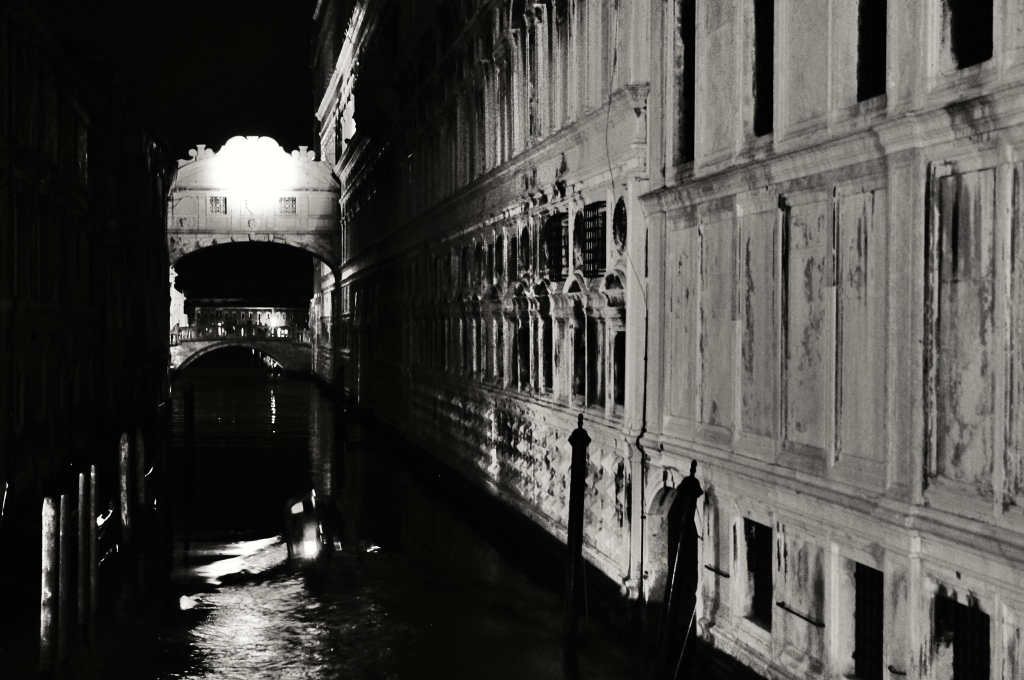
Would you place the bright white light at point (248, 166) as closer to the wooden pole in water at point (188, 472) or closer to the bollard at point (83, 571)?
the wooden pole in water at point (188, 472)

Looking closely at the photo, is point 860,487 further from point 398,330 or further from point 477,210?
point 398,330

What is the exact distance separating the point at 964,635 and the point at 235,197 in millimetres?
36131

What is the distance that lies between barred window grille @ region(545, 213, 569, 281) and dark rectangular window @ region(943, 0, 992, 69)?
736 centimetres

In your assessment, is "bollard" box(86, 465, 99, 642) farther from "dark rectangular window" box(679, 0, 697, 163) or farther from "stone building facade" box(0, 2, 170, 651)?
"dark rectangular window" box(679, 0, 697, 163)

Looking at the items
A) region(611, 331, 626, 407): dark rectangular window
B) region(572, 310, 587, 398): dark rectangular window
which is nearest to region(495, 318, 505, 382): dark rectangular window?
region(572, 310, 587, 398): dark rectangular window

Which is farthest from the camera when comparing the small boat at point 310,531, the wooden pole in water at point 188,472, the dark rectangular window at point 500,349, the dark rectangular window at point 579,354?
the dark rectangular window at point 500,349

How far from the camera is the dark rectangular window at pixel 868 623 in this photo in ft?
23.5

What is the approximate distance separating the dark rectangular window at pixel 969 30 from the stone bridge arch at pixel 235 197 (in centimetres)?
3517

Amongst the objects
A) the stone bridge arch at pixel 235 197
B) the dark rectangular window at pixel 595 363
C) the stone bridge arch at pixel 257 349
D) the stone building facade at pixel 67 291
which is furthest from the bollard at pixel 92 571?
the stone bridge arch at pixel 257 349

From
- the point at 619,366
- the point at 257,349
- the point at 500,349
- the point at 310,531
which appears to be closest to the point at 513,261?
the point at 500,349

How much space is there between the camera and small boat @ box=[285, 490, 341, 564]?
14.3 m

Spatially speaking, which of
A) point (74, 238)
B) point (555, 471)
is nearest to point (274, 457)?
point (74, 238)

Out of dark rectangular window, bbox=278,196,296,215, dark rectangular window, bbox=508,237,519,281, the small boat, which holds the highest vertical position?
dark rectangular window, bbox=278,196,296,215

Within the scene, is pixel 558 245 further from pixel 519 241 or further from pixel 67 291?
pixel 67 291
